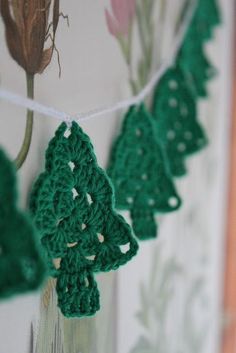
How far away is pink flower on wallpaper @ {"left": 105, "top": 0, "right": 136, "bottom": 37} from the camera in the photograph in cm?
60

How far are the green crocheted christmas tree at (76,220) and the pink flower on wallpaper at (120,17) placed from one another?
15cm

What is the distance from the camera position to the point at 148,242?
2.40 feet

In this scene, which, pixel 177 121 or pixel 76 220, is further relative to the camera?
pixel 177 121

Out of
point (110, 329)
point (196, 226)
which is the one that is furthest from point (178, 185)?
point (110, 329)

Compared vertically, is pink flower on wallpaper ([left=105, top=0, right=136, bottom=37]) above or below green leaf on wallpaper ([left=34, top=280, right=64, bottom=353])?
above

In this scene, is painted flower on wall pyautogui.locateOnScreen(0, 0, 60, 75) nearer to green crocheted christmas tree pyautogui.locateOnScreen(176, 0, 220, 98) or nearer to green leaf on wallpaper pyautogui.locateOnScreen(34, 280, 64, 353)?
green leaf on wallpaper pyautogui.locateOnScreen(34, 280, 64, 353)

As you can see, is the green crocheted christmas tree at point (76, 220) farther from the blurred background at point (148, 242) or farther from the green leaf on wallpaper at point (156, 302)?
the green leaf on wallpaper at point (156, 302)

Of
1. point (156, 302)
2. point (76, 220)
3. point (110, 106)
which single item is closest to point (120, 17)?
point (110, 106)

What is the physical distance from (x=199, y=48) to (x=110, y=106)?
352 mm

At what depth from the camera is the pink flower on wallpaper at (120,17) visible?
0.60 m

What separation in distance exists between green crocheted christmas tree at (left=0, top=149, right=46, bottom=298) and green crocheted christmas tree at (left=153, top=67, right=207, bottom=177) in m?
0.36

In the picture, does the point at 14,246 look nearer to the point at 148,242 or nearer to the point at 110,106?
the point at 110,106

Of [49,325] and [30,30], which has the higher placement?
[30,30]

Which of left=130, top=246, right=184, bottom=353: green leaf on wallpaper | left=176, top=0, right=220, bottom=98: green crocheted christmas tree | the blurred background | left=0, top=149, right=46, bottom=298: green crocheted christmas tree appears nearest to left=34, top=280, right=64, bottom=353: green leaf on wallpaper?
the blurred background
